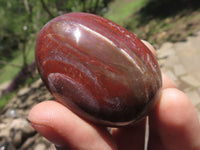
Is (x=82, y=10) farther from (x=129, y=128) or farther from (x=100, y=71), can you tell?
(x=100, y=71)

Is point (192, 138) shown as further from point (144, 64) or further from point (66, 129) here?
point (66, 129)

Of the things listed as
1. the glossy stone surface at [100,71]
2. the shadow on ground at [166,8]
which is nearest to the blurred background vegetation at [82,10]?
the shadow on ground at [166,8]

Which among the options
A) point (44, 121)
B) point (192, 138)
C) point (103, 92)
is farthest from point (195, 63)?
point (44, 121)

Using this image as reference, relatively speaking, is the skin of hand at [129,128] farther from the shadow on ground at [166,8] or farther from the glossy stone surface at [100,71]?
the shadow on ground at [166,8]

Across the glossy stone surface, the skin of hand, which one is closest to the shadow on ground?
the skin of hand

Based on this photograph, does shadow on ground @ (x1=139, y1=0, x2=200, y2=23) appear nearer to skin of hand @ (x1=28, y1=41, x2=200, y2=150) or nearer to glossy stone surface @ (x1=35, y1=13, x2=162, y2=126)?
skin of hand @ (x1=28, y1=41, x2=200, y2=150)
